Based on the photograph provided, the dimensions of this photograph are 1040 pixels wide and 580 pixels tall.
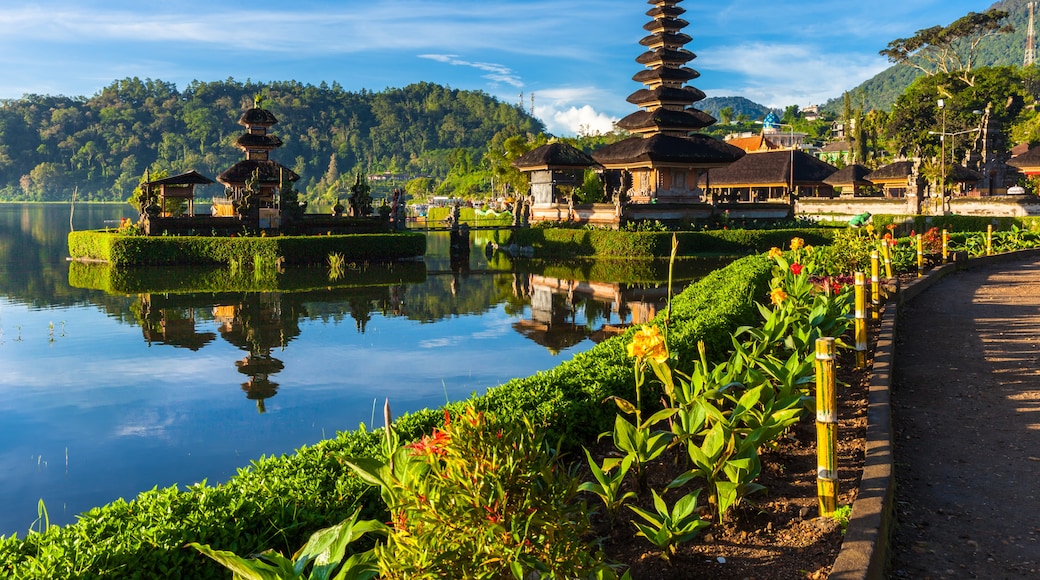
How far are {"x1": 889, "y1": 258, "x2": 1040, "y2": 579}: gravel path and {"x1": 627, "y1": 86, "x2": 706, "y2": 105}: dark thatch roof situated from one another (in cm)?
3051

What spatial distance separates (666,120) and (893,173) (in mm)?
18984

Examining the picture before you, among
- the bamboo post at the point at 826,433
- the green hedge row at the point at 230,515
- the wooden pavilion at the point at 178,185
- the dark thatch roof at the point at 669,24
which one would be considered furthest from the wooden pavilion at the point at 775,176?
the bamboo post at the point at 826,433

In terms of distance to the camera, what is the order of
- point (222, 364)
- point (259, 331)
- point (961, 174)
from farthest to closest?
1. point (961, 174)
2. point (259, 331)
3. point (222, 364)

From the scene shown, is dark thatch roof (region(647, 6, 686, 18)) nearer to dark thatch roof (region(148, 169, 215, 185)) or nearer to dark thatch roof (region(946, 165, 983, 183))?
dark thatch roof (region(946, 165, 983, 183))

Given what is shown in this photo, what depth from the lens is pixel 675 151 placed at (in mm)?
39062

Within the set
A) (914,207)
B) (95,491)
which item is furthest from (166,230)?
(914,207)

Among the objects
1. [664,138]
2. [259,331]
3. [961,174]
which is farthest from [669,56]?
[259,331]

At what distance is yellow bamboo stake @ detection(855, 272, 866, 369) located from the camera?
8.68 metres

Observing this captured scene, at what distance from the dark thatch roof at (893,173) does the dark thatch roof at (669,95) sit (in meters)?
16.4

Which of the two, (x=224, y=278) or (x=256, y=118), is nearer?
(x=224, y=278)

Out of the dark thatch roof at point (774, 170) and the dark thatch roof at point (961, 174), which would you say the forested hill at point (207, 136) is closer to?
the dark thatch roof at point (774, 170)

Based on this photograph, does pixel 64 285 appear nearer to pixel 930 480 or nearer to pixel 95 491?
pixel 95 491

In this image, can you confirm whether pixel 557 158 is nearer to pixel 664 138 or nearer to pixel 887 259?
pixel 664 138

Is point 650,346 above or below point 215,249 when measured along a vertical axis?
below
